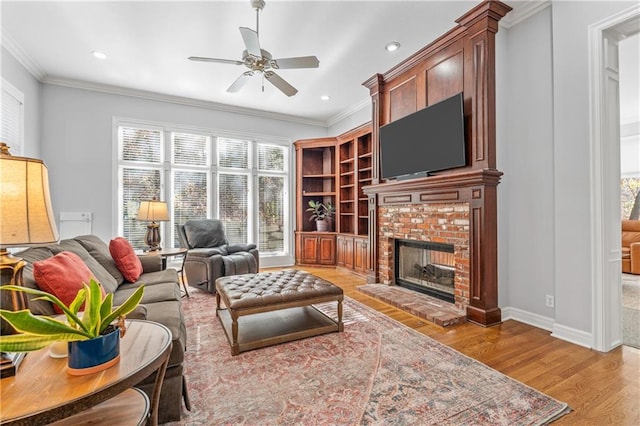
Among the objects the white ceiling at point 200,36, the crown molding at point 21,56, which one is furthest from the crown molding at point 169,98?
the crown molding at point 21,56

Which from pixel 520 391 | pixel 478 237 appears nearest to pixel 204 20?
pixel 478 237

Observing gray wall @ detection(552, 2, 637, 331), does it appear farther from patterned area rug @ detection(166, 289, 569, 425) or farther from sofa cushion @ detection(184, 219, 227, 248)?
sofa cushion @ detection(184, 219, 227, 248)

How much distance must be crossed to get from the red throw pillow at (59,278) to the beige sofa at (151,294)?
0.19 feet

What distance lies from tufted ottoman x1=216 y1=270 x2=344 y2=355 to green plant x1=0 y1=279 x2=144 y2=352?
1358 mm

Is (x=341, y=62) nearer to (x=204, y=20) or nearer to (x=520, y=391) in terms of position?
(x=204, y=20)

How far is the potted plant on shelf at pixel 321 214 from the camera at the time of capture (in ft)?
20.8

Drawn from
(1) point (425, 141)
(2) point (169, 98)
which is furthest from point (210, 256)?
(1) point (425, 141)

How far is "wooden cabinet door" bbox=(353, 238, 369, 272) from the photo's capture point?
520 cm

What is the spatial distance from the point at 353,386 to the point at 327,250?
165 inches

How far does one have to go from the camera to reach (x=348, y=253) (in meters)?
5.71

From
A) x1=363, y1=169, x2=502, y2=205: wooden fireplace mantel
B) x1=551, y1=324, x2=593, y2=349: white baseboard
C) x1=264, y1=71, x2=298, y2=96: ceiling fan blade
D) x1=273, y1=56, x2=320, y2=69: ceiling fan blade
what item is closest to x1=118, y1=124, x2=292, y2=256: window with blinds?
x1=363, y1=169, x2=502, y2=205: wooden fireplace mantel

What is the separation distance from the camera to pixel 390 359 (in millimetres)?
2355

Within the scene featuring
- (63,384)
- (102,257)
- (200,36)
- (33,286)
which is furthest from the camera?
(200,36)

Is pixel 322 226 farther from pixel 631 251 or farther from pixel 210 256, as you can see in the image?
pixel 631 251
